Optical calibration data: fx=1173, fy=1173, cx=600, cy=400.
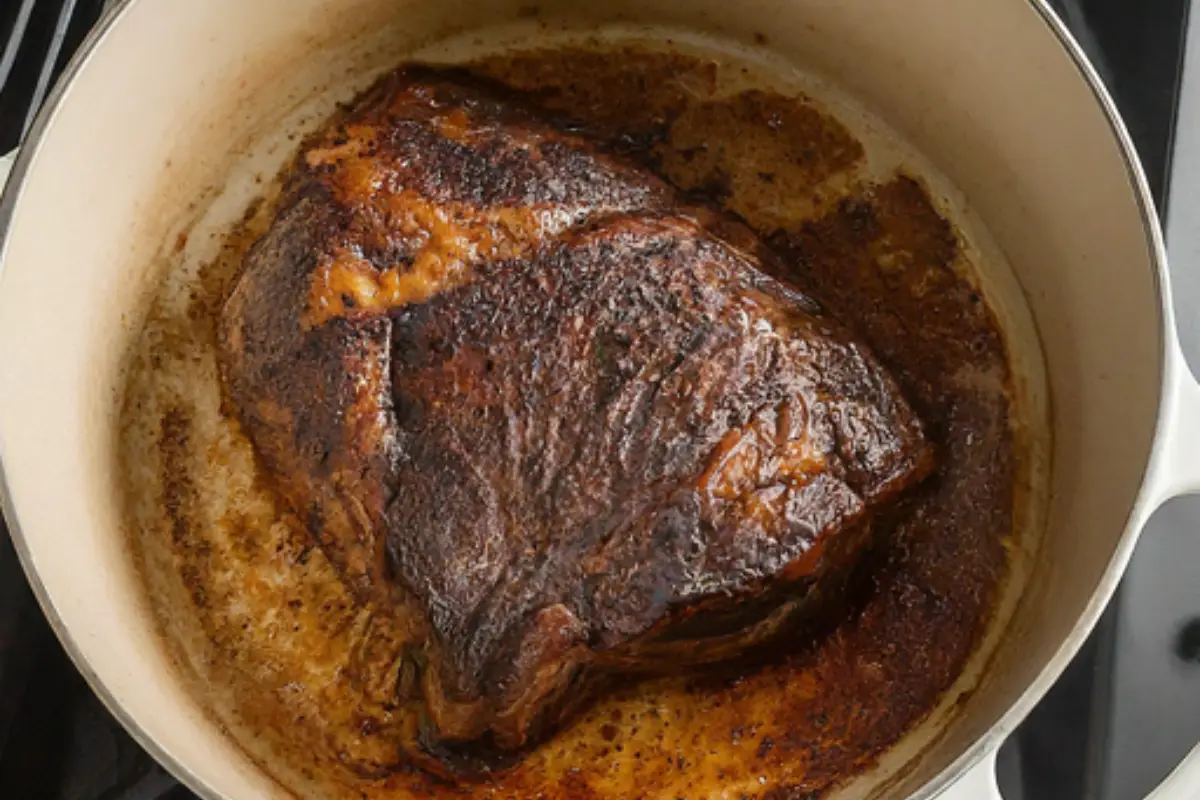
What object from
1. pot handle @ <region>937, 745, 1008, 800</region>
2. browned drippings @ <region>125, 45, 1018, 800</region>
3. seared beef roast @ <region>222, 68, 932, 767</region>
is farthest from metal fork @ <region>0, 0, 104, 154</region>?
pot handle @ <region>937, 745, 1008, 800</region>

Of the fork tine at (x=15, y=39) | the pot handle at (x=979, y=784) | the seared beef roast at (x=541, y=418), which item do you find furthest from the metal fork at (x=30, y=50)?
the pot handle at (x=979, y=784)

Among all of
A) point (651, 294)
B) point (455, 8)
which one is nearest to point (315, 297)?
point (651, 294)

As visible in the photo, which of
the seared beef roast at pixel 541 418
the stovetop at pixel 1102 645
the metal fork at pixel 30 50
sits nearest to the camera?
the seared beef roast at pixel 541 418

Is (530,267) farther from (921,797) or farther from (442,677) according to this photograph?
(921,797)

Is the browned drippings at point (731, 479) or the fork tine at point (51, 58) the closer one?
the browned drippings at point (731, 479)

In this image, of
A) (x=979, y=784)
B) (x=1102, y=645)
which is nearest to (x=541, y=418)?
(x=979, y=784)

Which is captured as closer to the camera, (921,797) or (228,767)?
(921,797)

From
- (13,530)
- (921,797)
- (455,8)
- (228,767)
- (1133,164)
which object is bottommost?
(921,797)

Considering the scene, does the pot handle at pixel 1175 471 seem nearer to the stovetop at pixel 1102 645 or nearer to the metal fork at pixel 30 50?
the stovetop at pixel 1102 645
